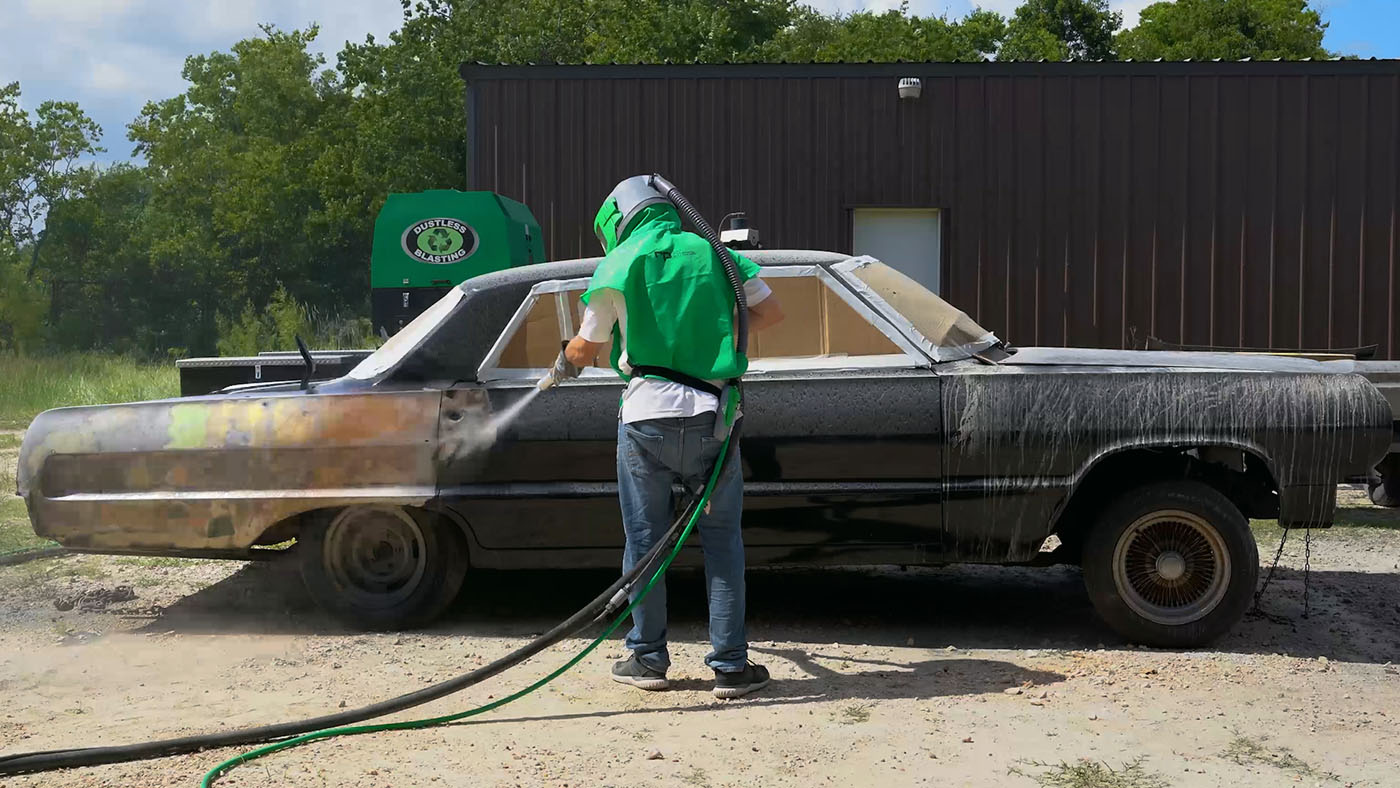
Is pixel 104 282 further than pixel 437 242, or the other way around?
pixel 104 282

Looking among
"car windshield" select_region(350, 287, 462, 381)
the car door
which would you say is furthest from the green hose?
"car windshield" select_region(350, 287, 462, 381)

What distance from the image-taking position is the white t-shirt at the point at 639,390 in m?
4.69

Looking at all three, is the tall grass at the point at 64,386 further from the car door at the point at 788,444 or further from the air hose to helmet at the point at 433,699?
the air hose to helmet at the point at 433,699

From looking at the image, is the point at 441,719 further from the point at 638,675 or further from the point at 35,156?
the point at 35,156

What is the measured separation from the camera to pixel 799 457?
5.47m

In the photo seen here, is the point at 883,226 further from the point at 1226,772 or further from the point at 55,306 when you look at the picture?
the point at 55,306

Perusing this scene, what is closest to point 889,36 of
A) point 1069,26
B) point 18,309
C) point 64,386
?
point 1069,26

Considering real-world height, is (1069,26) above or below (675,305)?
above

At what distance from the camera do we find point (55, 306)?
53031 millimetres

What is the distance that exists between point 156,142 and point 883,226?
5057cm

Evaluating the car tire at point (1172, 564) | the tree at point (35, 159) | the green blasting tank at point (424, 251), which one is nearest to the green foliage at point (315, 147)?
the tree at point (35, 159)

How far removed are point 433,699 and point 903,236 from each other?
10.6 m

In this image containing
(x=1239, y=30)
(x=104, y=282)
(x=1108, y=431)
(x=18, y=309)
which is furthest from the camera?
(x=104, y=282)

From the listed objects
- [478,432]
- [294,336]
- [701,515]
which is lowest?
[701,515]
